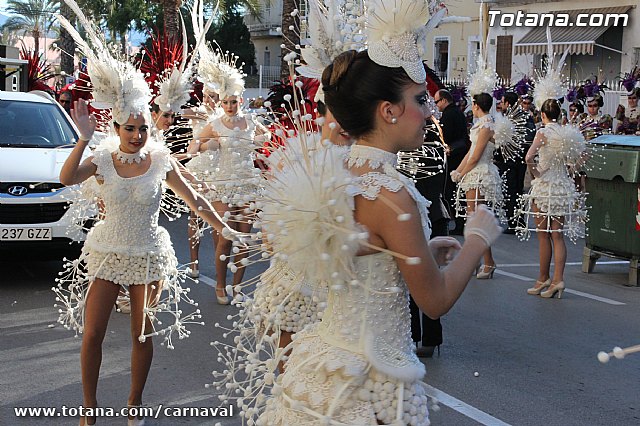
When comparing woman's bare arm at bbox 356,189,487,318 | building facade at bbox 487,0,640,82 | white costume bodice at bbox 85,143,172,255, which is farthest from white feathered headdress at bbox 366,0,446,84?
building facade at bbox 487,0,640,82

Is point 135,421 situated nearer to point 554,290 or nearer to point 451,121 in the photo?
point 554,290

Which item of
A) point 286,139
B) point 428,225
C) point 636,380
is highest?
point 286,139

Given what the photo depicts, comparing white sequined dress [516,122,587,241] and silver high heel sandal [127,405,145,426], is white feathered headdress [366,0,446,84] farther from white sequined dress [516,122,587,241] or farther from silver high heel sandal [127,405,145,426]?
white sequined dress [516,122,587,241]

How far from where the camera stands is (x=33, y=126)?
10.6 meters

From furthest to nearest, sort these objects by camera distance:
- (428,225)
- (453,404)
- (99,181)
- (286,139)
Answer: (453,404) → (99,181) → (286,139) → (428,225)

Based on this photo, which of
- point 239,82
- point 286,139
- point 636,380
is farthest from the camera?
point 239,82

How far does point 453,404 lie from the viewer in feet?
19.2

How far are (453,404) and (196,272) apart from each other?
4621 mm

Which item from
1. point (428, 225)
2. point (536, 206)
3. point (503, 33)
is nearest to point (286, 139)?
point (428, 225)

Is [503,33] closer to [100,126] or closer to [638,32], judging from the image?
[638,32]

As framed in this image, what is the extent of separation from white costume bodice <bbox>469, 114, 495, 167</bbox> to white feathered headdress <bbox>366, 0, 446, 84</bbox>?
22.8 ft

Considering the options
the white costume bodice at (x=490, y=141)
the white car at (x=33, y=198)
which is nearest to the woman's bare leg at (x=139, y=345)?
the white car at (x=33, y=198)

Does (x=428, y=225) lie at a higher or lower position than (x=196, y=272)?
higher

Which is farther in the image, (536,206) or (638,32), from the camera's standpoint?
(638,32)
